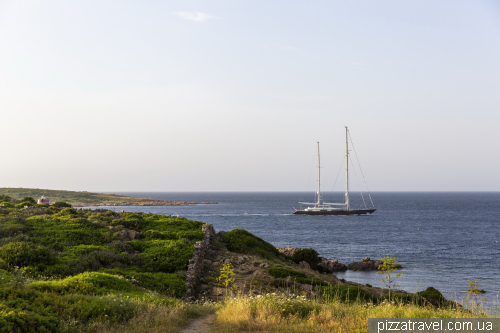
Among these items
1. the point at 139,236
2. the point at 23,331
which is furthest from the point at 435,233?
the point at 23,331

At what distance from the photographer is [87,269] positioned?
14.5 metres

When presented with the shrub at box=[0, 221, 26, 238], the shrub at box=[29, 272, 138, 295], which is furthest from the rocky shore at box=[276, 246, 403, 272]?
the shrub at box=[29, 272, 138, 295]

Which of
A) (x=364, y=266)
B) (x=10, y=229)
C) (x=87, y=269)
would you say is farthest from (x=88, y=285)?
(x=364, y=266)

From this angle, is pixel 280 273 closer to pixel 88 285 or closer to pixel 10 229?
pixel 88 285

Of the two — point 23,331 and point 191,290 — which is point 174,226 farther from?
point 23,331

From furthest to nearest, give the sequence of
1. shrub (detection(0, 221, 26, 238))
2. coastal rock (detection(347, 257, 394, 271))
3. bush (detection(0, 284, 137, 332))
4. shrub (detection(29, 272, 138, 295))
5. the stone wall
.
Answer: coastal rock (detection(347, 257, 394, 271)) → shrub (detection(0, 221, 26, 238)) → the stone wall → shrub (detection(29, 272, 138, 295)) → bush (detection(0, 284, 137, 332))

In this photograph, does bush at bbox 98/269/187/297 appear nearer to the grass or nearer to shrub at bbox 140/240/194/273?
shrub at bbox 140/240/194/273

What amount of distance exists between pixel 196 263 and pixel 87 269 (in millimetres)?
4849

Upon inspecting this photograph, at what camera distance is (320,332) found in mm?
7480

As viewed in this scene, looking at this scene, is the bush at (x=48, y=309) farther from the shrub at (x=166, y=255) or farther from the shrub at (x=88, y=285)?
the shrub at (x=166, y=255)

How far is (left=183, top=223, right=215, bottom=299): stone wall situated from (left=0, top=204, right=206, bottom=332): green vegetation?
284mm

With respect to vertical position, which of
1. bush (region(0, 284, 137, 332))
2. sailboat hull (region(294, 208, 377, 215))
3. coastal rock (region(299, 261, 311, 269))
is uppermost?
bush (region(0, 284, 137, 332))

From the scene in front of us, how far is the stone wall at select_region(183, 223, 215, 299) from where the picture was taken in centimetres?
1448

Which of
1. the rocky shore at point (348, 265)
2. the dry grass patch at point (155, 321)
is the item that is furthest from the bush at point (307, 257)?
the dry grass patch at point (155, 321)
